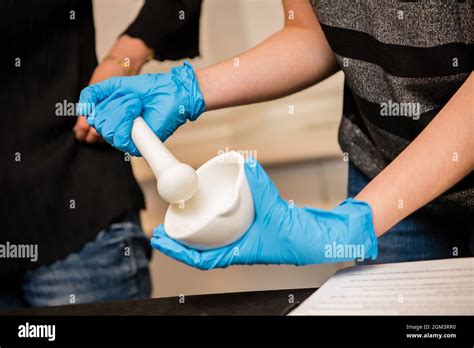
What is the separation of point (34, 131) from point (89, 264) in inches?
7.7

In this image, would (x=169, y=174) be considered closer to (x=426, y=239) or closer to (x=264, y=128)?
(x=426, y=239)

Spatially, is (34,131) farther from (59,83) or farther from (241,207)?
(241,207)

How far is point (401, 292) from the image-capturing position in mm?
613

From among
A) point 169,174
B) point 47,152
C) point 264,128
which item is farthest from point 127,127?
point 264,128

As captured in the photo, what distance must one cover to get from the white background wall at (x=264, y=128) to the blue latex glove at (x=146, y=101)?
70 cm

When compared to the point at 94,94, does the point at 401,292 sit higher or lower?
lower

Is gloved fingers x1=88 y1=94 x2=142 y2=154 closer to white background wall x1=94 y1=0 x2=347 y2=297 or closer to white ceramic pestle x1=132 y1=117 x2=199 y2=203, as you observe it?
white ceramic pestle x1=132 y1=117 x2=199 y2=203

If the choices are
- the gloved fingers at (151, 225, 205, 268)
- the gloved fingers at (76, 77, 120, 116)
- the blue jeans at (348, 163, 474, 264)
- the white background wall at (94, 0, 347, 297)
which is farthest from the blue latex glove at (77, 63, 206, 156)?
the white background wall at (94, 0, 347, 297)

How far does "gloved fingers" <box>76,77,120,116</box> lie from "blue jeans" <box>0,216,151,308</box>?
22cm

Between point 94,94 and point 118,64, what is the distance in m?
0.21

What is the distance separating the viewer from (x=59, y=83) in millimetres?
923

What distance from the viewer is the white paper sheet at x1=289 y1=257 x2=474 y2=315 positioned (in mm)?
581
